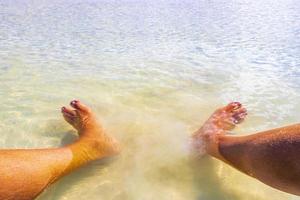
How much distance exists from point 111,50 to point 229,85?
6.28 ft

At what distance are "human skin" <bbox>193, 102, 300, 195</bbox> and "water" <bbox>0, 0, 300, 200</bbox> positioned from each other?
126 millimetres

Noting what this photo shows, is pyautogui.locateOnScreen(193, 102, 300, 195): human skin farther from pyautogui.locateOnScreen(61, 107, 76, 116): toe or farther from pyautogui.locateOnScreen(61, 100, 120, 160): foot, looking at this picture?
pyautogui.locateOnScreen(61, 107, 76, 116): toe

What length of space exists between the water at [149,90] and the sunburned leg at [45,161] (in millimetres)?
91

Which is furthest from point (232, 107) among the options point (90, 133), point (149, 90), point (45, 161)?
point (45, 161)

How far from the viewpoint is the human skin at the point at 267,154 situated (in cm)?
→ 162

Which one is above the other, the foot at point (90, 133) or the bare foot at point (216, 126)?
the foot at point (90, 133)

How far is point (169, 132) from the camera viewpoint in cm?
262

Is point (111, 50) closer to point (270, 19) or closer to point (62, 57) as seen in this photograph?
point (62, 57)

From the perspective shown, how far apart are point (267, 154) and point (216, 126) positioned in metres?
0.83

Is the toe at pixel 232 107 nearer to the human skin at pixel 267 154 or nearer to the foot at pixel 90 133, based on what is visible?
the human skin at pixel 267 154

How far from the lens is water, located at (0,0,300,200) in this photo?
2.07 meters

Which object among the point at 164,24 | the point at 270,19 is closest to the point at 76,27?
the point at 164,24

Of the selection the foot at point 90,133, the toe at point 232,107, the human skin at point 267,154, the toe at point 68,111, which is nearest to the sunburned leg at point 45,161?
the foot at point 90,133

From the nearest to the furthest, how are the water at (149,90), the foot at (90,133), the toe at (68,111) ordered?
the water at (149,90) < the foot at (90,133) < the toe at (68,111)
